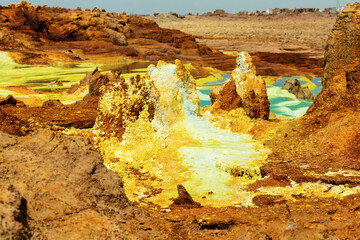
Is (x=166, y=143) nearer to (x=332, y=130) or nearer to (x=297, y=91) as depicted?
(x=332, y=130)

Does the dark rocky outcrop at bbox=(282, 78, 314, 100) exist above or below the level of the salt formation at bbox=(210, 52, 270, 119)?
below

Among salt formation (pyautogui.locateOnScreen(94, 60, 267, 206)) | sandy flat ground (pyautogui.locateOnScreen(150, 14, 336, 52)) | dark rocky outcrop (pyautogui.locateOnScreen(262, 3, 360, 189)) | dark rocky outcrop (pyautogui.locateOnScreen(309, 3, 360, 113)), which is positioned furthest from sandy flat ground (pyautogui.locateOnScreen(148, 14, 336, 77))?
salt formation (pyautogui.locateOnScreen(94, 60, 267, 206))

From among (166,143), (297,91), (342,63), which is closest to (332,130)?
(342,63)

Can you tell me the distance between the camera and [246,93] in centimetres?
859

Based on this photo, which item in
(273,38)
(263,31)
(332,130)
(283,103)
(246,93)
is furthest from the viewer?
(263,31)

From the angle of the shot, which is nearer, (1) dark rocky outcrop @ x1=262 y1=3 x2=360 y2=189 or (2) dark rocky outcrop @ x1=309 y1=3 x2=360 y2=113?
(1) dark rocky outcrop @ x1=262 y1=3 x2=360 y2=189

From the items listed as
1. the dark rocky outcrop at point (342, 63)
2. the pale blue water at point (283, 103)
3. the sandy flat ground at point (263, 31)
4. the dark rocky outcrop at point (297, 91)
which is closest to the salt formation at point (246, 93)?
the dark rocky outcrop at point (342, 63)

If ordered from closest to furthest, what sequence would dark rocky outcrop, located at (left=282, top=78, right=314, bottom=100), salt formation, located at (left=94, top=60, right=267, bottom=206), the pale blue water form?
1. salt formation, located at (left=94, top=60, right=267, bottom=206)
2. the pale blue water
3. dark rocky outcrop, located at (left=282, top=78, right=314, bottom=100)

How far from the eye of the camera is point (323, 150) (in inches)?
225

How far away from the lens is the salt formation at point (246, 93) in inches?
334

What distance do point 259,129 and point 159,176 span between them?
8.36 ft

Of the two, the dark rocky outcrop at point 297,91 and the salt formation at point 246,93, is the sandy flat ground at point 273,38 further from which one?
the salt formation at point 246,93

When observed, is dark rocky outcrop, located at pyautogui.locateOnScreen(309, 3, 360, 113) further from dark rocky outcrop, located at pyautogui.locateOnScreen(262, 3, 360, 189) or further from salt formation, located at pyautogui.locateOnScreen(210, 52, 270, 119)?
salt formation, located at pyautogui.locateOnScreen(210, 52, 270, 119)

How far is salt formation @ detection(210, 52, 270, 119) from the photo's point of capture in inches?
334
